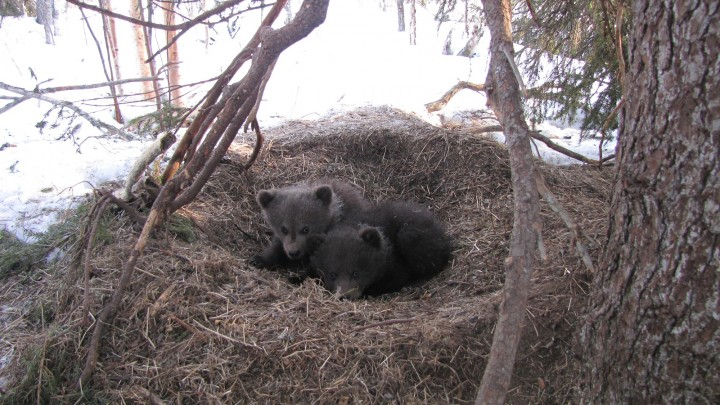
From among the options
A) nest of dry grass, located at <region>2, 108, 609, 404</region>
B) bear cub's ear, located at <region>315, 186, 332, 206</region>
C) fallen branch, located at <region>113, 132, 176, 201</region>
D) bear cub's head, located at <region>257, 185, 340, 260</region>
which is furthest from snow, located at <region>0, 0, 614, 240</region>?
bear cub's ear, located at <region>315, 186, 332, 206</region>

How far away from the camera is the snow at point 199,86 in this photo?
5430mm

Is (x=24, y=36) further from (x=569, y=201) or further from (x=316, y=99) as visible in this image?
(x=569, y=201)

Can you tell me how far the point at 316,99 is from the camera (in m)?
16.1

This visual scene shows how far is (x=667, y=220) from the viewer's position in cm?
187

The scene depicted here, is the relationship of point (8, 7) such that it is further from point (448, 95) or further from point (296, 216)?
point (448, 95)

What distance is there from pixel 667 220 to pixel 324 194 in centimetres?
365

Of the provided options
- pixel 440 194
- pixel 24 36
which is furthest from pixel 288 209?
pixel 24 36

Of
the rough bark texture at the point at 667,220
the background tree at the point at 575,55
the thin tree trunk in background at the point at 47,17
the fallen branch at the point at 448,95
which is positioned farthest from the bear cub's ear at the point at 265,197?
the thin tree trunk in background at the point at 47,17

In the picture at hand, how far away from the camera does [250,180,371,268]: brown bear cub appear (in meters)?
5.00

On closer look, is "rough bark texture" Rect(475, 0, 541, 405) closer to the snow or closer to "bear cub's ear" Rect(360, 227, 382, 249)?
"bear cub's ear" Rect(360, 227, 382, 249)

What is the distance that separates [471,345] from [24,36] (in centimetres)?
2903

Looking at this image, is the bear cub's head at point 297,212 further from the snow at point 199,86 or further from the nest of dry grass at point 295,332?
the snow at point 199,86

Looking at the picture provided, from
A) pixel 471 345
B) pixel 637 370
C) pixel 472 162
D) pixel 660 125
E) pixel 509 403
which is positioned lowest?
pixel 509 403

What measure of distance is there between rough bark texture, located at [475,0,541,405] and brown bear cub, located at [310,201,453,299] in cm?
227
